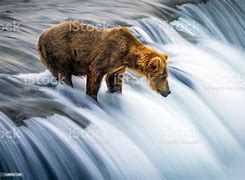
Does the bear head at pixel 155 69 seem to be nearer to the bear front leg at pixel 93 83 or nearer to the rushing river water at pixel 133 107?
the rushing river water at pixel 133 107

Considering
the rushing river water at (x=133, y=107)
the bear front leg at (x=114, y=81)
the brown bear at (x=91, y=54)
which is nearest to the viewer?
the rushing river water at (x=133, y=107)

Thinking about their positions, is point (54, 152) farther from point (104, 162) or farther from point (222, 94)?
point (222, 94)

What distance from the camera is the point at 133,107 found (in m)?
4.61

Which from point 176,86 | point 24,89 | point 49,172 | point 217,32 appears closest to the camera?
point 49,172

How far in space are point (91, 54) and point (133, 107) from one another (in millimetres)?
428

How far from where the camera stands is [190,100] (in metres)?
4.94

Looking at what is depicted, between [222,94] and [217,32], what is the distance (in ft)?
2.36

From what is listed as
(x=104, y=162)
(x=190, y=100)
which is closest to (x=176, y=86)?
(x=190, y=100)

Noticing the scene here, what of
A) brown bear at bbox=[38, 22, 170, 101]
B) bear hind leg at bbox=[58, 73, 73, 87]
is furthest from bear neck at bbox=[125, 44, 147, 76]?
bear hind leg at bbox=[58, 73, 73, 87]

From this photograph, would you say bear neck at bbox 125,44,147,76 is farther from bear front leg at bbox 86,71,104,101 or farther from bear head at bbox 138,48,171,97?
bear front leg at bbox 86,71,104,101

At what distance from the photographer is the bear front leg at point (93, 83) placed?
441 centimetres

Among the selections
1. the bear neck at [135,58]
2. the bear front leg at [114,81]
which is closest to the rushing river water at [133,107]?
the bear front leg at [114,81]

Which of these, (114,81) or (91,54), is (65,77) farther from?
(114,81)

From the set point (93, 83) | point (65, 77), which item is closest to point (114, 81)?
point (93, 83)
